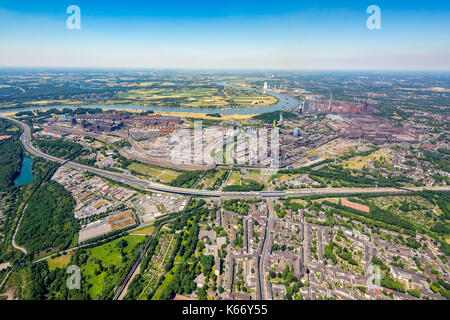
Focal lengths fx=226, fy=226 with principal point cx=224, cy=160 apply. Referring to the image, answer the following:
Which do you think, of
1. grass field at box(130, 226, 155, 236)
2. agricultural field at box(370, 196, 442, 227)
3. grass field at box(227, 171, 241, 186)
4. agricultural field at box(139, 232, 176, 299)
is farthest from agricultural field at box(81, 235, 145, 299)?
agricultural field at box(370, 196, 442, 227)

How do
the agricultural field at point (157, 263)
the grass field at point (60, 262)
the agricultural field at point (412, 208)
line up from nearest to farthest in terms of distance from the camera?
the agricultural field at point (157, 263) → the grass field at point (60, 262) → the agricultural field at point (412, 208)

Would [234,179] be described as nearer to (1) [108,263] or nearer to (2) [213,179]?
(2) [213,179]

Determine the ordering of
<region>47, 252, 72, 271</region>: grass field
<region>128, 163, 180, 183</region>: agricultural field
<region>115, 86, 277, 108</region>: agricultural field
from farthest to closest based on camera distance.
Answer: <region>115, 86, 277, 108</region>: agricultural field, <region>128, 163, 180, 183</region>: agricultural field, <region>47, 252, 72, 271</region>: grass field

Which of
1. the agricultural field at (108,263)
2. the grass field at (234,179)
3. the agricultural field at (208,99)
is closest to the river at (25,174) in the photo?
the agricultural field at (108,263)

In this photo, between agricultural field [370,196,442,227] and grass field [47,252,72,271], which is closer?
grass field [47,252,72,271]

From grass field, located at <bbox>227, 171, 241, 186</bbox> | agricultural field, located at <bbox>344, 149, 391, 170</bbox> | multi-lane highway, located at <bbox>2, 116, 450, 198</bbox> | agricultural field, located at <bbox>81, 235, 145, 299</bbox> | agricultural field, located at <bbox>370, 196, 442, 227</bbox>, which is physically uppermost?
agricultural field, located at <bbox>344, 149, 391, 170</bbox>

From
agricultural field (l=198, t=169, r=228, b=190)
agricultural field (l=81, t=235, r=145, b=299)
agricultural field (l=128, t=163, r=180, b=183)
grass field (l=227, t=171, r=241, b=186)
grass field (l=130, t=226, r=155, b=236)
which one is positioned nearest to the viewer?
agricultural field (l=81, t=235, r=145, b=299)

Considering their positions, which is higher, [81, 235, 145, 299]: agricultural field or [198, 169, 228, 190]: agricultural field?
[198, 169, 228, 190]: agricultural field

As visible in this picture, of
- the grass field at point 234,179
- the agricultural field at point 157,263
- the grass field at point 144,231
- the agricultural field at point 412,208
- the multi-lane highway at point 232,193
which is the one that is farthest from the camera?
the grass field at point 234,179

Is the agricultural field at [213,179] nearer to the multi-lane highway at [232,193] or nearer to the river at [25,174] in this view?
the multi-lane highway at [232,193]

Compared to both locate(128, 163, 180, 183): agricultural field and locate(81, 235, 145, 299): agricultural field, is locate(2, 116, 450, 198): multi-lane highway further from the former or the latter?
locate(81, 235, 145, 299): agricultural field

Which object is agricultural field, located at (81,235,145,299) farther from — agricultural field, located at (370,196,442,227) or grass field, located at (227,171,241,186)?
agricultural field, located at (370,196,442,227)

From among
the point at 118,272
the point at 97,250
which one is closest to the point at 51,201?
the point at 97,250
